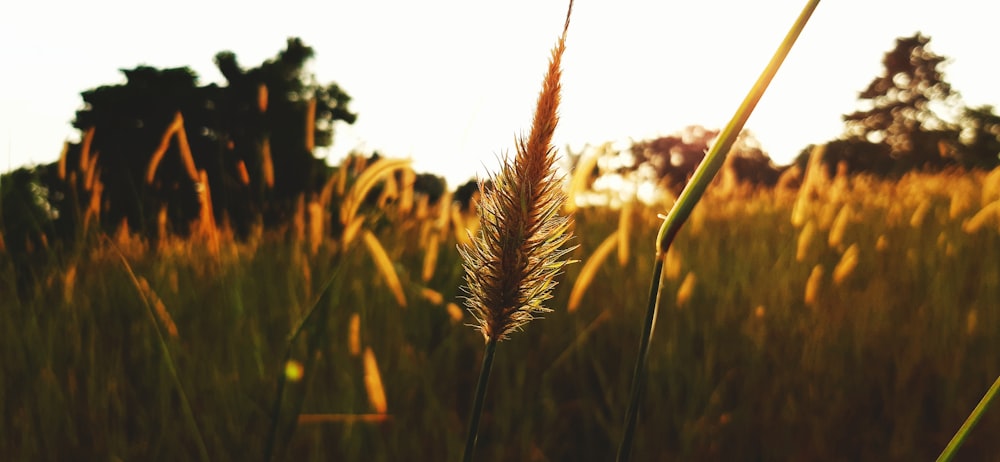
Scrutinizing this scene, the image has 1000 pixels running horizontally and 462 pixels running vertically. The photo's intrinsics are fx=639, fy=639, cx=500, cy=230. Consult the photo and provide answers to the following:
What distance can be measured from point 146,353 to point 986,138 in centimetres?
2819

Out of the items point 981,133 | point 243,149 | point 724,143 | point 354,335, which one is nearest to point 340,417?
point 354,335

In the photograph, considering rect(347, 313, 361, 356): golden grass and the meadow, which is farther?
the meadow

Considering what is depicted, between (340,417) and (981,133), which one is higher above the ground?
(981,133)

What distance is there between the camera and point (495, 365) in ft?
5.72

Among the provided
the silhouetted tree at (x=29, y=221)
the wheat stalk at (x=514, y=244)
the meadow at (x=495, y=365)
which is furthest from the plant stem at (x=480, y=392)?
the silhouetted tree at (x=29, y=221)

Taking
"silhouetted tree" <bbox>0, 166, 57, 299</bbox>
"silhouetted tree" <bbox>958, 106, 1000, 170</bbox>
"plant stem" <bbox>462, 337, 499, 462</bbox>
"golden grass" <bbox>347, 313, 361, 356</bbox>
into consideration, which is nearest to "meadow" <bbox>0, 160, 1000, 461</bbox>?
"golden grass" <bbox>347, 313, 361, 356</bbox>

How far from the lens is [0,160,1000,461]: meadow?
146 centimetres

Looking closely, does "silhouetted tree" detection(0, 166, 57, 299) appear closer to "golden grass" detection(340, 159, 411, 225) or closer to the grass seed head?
"golden grass" detection(340, 159, 411, 225)

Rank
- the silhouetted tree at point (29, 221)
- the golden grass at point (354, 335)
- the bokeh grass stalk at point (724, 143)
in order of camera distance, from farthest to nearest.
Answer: the silhouetted tree at point (29, 221) < the golden grass at point (354, 335) < the bokeh grass stalk at point (724, 143)

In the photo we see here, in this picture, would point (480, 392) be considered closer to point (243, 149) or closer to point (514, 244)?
point (514, 244)

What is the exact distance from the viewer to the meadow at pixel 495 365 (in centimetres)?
146

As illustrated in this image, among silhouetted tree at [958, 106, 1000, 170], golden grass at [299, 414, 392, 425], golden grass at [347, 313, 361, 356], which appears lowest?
golden grass at [299, 414, 392, 425]

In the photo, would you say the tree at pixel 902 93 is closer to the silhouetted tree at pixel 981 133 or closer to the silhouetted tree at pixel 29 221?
the silhouetted tree at pixel 981 133

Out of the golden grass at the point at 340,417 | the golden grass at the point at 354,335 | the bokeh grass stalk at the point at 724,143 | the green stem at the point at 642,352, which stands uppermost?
the bokeh grass stalk at the point at 724,143
